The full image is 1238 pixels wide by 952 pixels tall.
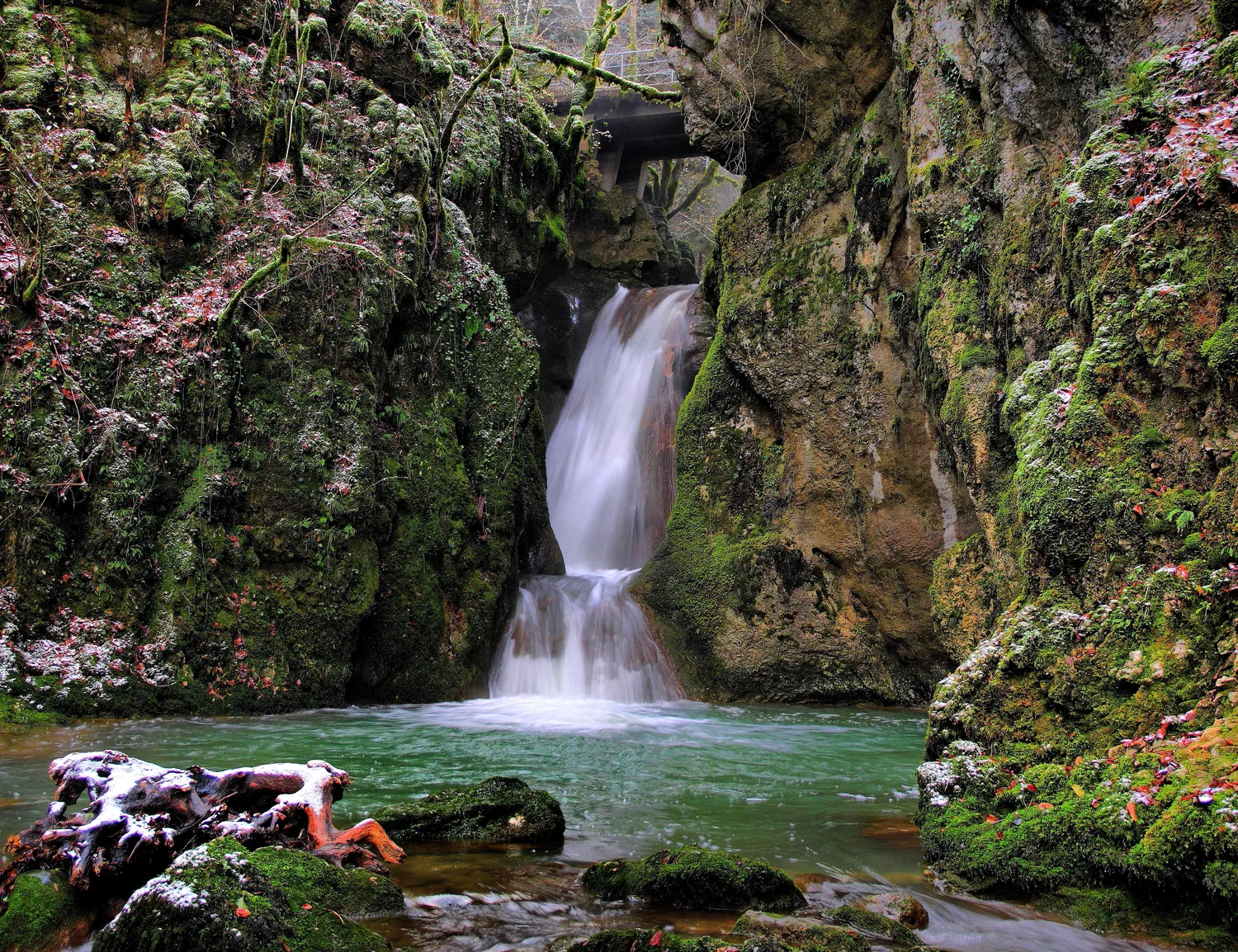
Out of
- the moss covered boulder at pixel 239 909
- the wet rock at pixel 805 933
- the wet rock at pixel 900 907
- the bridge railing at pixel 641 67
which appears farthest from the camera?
the bridge railing at pixel 641 67

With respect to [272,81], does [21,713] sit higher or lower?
lower

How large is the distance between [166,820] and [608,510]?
12062 millimetres

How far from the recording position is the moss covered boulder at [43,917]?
2.83 meters

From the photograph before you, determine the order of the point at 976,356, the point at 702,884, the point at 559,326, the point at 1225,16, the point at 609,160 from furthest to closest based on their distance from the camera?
the point at 609,160, the point at 559,326, the point at 976,356, the point at 1225,16, the point at 702,884

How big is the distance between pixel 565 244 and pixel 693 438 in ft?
19.4

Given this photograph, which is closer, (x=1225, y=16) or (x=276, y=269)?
(x=1225, y=16)

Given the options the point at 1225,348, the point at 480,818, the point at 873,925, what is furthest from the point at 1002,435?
the point at 480,818

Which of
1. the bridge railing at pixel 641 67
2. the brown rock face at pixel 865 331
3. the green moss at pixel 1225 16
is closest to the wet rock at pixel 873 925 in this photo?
the brown rock face at pixel 865 331

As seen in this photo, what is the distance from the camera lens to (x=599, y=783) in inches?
247

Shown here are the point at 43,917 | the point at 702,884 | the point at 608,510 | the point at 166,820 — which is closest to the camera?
the point at 43,917

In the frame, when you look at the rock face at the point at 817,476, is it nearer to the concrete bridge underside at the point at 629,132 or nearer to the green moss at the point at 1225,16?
the green moss at the point at 1225,16

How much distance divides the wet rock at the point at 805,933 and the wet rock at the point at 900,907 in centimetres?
37

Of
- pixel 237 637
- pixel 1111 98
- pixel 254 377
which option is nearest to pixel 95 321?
pixel 254 377

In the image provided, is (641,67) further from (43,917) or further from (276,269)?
(43,917)
